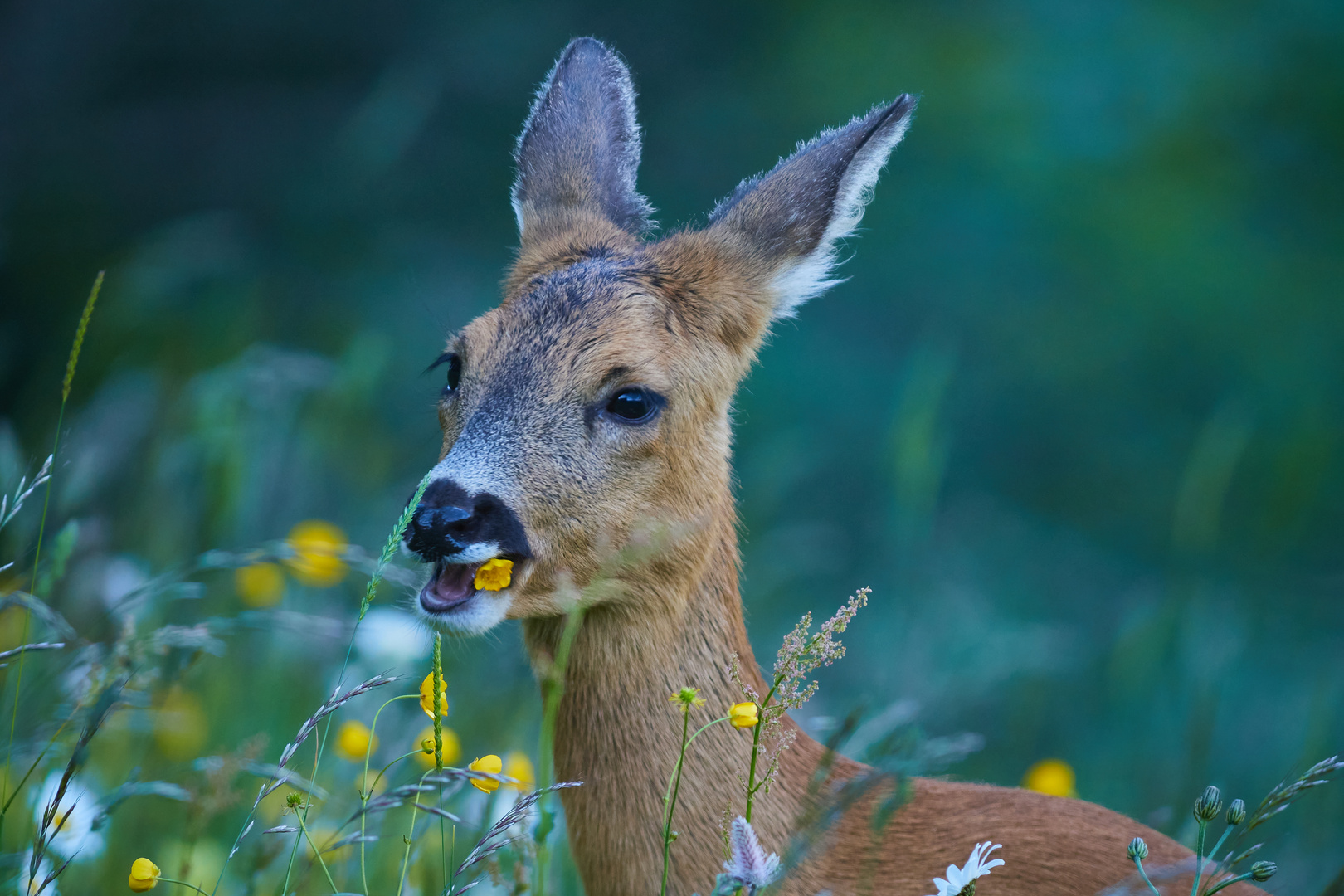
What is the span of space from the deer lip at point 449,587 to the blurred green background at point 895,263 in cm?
319

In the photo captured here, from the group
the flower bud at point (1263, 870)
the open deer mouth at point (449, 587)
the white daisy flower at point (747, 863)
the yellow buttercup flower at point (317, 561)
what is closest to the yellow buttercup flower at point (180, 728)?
the yellow buttercup flower at point (317, 561)

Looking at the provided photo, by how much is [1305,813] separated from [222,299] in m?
6.02

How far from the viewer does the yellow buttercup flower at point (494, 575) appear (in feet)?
8.73

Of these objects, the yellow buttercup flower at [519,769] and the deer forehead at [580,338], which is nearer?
the deer forehead at [580,338]

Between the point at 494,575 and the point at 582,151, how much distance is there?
1706mm

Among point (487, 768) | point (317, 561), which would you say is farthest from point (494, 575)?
point (317, 561)

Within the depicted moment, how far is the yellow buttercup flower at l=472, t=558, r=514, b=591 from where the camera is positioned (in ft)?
8.73

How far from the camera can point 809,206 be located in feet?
10.9

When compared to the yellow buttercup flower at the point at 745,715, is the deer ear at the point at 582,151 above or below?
above

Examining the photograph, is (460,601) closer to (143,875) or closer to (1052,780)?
(143,875)

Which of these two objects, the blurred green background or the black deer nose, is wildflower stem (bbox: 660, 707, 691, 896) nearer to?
the black deer nose

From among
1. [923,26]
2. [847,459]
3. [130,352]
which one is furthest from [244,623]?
[923,26]

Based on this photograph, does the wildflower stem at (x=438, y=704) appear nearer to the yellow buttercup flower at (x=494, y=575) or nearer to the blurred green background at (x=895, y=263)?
the yellow buttercup flower at (x=494, y=575)

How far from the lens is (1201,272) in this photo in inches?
307
